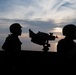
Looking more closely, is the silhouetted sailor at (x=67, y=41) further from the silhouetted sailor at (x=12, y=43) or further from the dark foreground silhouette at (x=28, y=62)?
the silhouetted sailor at (x=12, y=43)

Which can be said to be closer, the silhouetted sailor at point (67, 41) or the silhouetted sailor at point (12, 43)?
the silhouetted sailor at point (67, 41)

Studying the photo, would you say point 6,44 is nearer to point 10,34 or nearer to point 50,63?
point 10,34

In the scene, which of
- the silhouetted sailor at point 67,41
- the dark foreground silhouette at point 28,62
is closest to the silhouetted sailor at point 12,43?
the dark foreground silhouette at point 28,62

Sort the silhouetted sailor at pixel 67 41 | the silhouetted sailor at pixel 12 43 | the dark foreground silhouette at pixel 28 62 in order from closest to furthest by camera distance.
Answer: the silhouetted sailor at pixel 67 41
the dark foreground silhouette at pixel 28 62
the silhouetted sailor at pixel 12 43

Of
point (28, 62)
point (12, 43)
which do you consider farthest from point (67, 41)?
point (12, 43)

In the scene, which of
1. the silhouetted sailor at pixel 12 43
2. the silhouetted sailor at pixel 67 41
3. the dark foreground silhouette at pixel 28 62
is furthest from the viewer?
the silhouetted sailor at pixel 12 43

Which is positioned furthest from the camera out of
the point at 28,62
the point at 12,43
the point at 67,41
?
the point at 12,43

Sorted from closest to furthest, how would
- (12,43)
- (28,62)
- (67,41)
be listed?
1. (67,41)
2. (28,62)
3. (12,43)

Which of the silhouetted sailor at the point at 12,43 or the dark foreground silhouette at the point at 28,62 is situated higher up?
the silhouetted sailor at the point at 12,43

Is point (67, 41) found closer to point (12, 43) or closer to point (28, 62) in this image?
point (28, 62)

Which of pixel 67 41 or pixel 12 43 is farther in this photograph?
pixel 12 43

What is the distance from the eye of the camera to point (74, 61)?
6.72 m

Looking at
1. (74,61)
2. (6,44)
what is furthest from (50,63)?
(6,44)

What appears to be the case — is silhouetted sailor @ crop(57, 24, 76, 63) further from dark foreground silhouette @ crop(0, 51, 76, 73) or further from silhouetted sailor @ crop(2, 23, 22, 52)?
silhouetted sailor @ crop(2, 23, 22, 52)
